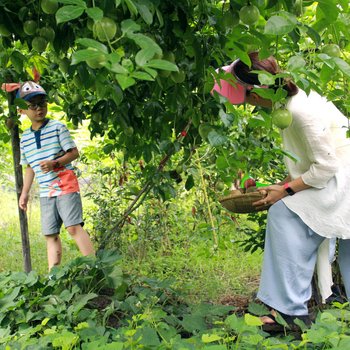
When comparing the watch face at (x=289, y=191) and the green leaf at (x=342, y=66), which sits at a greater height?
the green leaf at (x=342, y=66)

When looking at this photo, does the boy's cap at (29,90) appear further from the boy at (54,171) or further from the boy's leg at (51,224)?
the boy's leg at (51,224)

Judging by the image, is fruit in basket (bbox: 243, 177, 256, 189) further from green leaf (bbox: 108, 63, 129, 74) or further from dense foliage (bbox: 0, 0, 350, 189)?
green leaf (bbox: 108, 63, 129, 74)

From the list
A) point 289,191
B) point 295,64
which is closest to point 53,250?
point 289,191

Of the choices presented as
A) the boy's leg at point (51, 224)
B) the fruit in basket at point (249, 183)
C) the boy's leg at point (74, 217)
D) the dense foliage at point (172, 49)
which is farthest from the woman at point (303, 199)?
the boy's leg at point (51, 224)

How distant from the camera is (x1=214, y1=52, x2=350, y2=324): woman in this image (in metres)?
2.33

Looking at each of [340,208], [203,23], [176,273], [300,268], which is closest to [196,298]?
[176,273]

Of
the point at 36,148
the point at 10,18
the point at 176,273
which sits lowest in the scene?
the point at 176,273

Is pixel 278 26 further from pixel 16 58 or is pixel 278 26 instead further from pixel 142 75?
pixel 16 58

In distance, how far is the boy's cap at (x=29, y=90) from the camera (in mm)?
3166

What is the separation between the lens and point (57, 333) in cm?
203

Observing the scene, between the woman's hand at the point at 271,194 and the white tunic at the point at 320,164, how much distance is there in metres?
0.03

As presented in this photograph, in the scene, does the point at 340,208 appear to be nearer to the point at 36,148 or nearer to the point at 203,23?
the point at 203,23


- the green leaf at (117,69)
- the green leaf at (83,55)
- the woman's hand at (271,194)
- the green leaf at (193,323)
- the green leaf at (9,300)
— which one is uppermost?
the green leaf at (83,55)

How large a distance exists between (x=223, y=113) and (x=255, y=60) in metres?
0.37
